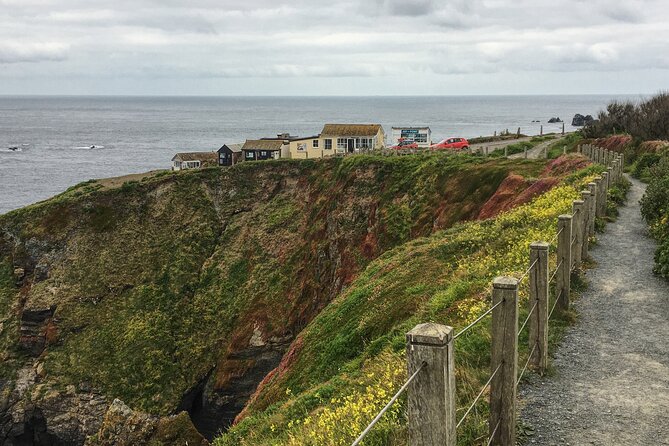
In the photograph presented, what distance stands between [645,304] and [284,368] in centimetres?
1742

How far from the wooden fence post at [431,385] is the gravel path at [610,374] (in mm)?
3867

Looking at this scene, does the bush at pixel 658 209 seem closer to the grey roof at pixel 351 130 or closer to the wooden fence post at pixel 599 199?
the wooden fence post at pixel 599 199

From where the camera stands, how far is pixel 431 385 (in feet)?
16.8

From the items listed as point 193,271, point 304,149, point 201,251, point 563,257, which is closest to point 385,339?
point 563,257

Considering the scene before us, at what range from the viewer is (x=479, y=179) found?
47.3 m

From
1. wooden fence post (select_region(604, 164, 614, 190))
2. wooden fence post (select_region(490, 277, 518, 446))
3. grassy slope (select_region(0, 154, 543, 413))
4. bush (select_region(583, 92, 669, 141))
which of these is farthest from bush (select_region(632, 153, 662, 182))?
wooden fence post (select_region(490, 277, 518, 446))

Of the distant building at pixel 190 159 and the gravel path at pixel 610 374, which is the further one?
the distant building at pixel 190 159

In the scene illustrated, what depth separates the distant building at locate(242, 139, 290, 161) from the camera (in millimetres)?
80938

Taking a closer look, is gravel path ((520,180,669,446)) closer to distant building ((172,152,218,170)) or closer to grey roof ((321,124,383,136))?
grey roof ((321,124,383,136))

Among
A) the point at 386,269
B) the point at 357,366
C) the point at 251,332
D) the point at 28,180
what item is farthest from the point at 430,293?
the point at 28,180

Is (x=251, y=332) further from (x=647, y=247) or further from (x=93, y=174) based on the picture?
(x=93, y=174)

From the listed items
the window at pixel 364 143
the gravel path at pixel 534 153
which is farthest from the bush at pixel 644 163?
the window at pixel 364 143

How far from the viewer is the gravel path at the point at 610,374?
8812 mm

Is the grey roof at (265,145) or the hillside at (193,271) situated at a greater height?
the grey roof at (265,145)
